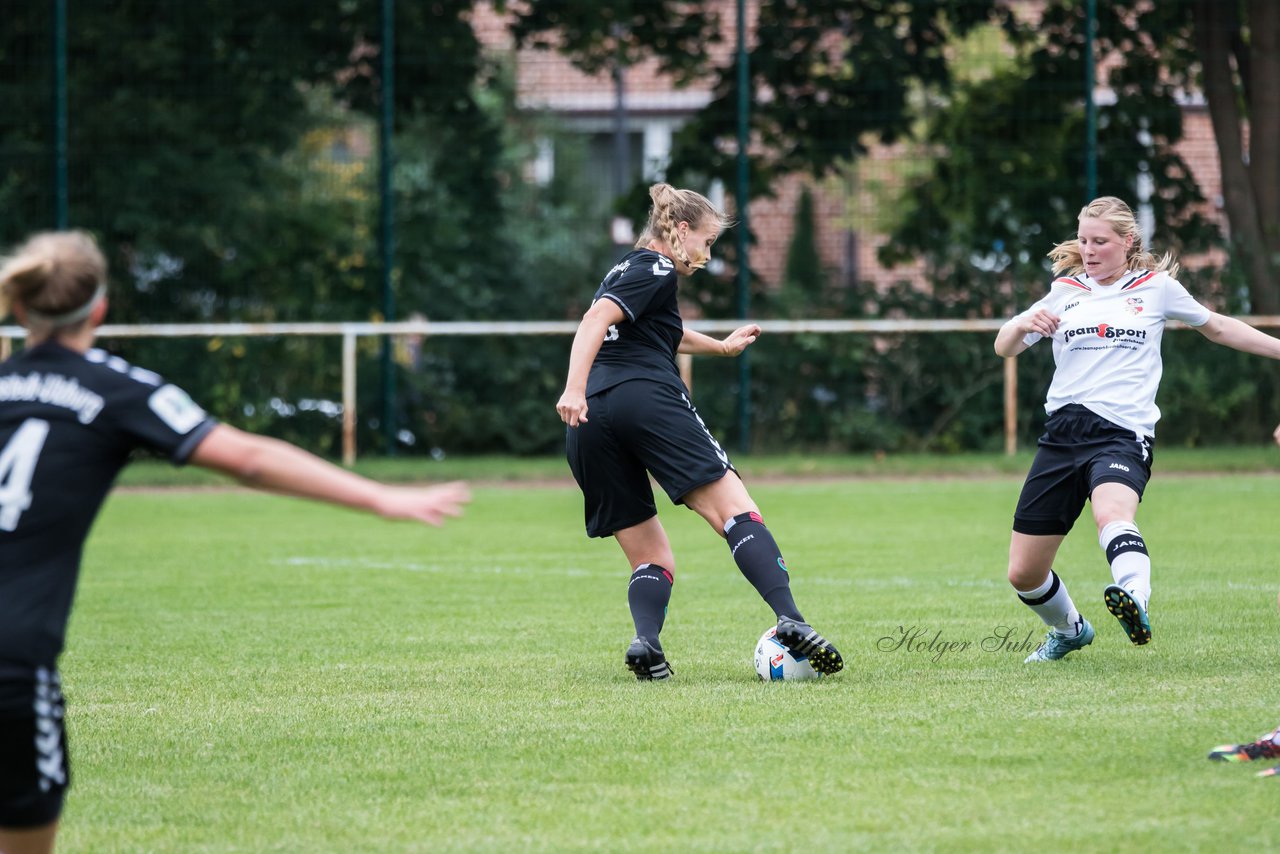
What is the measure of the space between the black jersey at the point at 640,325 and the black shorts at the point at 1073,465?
4.78 ft

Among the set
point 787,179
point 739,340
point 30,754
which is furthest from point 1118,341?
point 787,179

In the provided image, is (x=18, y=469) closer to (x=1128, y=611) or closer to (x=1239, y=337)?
(x=1128, y=611)

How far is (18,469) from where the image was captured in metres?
3.53

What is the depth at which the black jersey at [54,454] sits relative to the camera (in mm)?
3525

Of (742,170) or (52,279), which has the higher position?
(742,170)

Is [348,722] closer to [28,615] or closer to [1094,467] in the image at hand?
→ [28,615]

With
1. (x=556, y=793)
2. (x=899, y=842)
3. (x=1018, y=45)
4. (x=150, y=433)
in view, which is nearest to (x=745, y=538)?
(x=556, y=793)

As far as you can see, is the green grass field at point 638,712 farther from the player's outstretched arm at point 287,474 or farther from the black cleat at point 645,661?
the player's outstretched arm at point 287,474

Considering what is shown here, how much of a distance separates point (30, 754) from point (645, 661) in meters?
3.33

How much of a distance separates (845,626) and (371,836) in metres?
Answer: 3.97

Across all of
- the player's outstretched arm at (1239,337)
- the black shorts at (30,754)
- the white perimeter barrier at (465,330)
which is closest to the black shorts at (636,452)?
the player's outstretched arm at (1239,337)

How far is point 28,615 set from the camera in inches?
139

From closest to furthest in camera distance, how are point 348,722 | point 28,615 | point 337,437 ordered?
point 28,615 → point 348,722 → point 337,437

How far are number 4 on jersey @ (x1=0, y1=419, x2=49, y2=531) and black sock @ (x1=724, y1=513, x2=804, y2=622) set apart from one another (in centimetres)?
335
